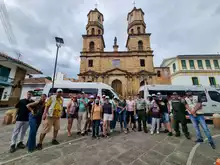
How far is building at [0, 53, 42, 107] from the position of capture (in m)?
12.0

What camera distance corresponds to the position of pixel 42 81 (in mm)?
20781

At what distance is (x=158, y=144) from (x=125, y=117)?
5.95ft

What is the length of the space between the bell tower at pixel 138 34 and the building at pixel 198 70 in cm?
849

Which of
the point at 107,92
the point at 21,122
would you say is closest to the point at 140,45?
the point at 107,92

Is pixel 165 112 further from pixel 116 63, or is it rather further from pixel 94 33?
pixel 94 33

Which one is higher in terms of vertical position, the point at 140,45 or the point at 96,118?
the point at 140,45

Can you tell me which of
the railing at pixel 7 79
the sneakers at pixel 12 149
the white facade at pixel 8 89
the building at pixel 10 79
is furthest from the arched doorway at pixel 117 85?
the sneakers at pixel 12 149

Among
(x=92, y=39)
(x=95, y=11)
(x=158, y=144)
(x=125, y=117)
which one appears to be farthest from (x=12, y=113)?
(x=95, y=11)

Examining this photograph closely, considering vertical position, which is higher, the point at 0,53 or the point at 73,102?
the point at 0,53

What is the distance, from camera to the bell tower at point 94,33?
77.6 ft

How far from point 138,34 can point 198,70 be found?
51.5ft

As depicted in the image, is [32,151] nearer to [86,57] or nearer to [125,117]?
[125,117]

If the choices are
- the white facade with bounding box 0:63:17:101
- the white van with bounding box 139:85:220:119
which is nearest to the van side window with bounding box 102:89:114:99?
the white van with bounding box 139:85:220:119

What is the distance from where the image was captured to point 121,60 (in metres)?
22.8
